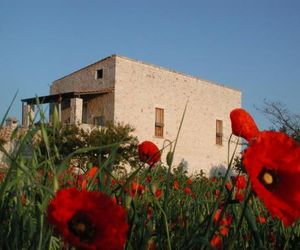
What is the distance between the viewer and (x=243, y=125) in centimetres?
142

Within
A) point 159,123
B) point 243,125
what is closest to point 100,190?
point 243,125

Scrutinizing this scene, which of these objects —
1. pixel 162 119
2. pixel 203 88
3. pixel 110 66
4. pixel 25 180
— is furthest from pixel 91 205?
pixel 203 88

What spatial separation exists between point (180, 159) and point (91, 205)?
21599 millimetres

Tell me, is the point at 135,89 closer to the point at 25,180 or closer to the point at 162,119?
the point at 162,119

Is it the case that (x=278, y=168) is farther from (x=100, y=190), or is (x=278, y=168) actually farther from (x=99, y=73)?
(x=99, y=73)

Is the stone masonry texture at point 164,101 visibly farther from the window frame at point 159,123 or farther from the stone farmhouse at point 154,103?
the window frame at point 159,123

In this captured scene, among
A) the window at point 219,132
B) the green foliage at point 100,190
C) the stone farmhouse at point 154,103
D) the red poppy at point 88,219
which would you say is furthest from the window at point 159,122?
the red poppy at point 88,219

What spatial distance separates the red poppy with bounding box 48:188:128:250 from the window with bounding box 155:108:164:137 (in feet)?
67.3

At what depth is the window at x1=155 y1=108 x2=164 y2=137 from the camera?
840 inches

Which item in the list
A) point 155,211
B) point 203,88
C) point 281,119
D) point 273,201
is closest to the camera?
point 273,201

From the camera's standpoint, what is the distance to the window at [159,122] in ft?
70.0

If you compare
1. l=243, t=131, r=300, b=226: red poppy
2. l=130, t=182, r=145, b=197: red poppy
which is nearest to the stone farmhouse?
A: l=130, t=182, r=145, b=197: red poppy

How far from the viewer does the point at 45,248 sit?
104cm

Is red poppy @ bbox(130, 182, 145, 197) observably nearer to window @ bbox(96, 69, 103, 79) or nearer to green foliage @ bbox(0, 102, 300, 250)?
green foliage @ bbox(0, 102, 300, 250)
